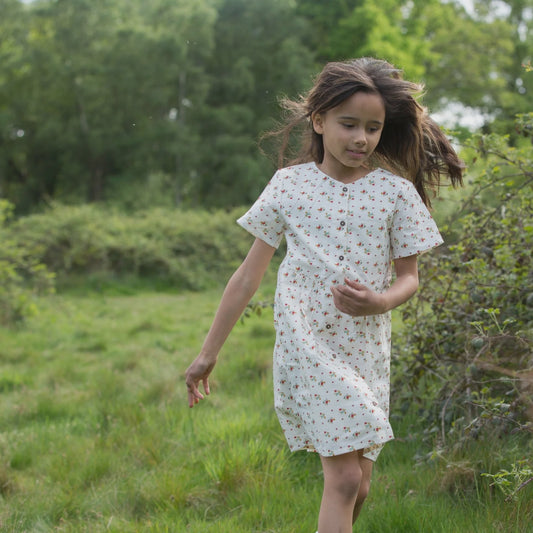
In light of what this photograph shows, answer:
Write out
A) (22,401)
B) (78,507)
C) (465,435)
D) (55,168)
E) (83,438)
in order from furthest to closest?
(55,168)
(22,401)
(83,438)
(78,507)
(465,435)

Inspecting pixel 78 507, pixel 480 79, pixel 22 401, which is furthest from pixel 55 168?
pixel 78 507

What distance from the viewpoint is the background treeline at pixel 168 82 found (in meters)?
24.6

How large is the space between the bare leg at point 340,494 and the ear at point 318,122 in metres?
1.10

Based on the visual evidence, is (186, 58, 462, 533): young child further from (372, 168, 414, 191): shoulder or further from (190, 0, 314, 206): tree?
(190, 0, 314, 206): tree

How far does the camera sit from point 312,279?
2.21 m

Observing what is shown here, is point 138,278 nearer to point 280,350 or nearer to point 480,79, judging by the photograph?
point 280,350

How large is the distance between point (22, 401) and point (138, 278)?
28.7 feet

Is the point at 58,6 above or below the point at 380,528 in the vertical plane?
above

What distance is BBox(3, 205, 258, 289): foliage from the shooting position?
13.2 meters

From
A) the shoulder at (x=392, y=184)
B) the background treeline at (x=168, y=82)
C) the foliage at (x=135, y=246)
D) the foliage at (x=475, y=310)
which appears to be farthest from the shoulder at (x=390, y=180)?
the background treeline at (x=168, y=82)

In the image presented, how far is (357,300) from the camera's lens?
1.94m

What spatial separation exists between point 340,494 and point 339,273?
0.67 metres

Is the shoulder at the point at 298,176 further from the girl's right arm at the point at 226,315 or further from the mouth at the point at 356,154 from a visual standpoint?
the girl's right arm at the point at 226,315

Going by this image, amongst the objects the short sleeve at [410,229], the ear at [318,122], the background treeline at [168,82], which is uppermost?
the background treeline at [168,82]
